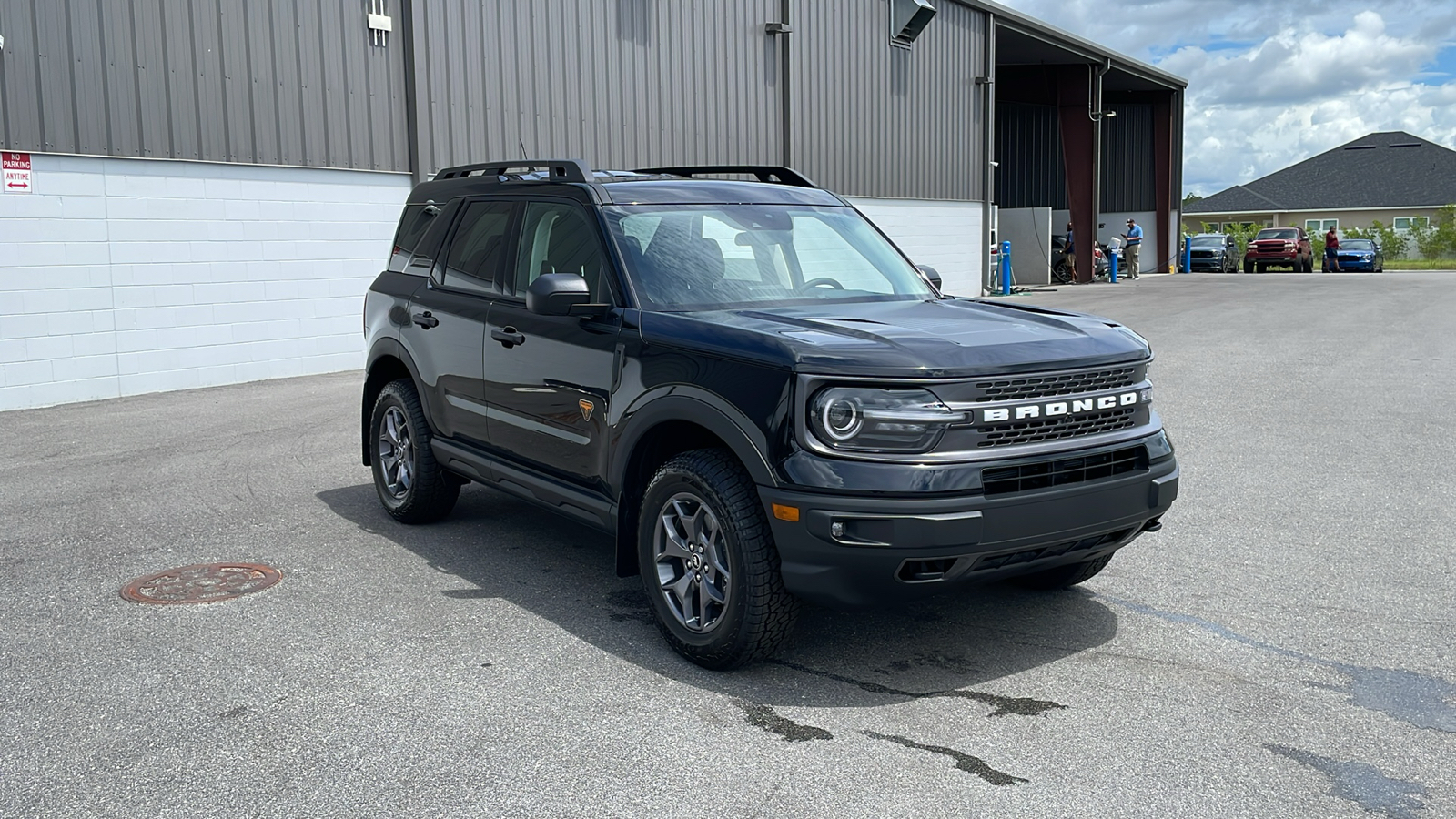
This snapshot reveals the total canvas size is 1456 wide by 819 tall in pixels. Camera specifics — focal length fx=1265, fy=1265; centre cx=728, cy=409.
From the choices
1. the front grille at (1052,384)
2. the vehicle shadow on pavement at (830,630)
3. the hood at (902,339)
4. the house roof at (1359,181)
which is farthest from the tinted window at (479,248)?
the house roof at (1359,181)

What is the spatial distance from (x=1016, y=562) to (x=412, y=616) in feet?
8.18

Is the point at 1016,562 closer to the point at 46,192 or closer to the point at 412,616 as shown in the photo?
the point at 412,616

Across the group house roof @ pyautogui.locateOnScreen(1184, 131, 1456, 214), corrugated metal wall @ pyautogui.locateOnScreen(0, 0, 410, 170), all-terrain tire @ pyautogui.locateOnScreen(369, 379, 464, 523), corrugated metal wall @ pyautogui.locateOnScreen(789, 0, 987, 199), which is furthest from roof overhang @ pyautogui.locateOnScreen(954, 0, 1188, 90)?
house roof @ pyautogui.locateOnScreen(1184, 131, 1456, 214)

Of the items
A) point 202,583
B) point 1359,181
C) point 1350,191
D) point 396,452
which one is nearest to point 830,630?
point 202,583

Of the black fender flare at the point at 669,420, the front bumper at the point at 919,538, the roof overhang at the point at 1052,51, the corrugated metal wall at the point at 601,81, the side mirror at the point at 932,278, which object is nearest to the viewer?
the front bumper at the point at 919,538

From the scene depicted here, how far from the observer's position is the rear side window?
273 inches

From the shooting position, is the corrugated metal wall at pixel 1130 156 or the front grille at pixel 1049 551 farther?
the corrugated metal wall at pixel 1130 156

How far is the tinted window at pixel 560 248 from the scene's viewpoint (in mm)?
5344

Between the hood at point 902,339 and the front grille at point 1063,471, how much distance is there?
0.33 metres

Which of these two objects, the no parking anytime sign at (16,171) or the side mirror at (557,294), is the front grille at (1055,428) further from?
the no parking anytime sign at (16,171)

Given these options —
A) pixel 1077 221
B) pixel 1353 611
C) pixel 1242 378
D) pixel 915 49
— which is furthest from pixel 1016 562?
pixel 1077 221

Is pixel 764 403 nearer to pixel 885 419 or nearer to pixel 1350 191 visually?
pixel 885 419

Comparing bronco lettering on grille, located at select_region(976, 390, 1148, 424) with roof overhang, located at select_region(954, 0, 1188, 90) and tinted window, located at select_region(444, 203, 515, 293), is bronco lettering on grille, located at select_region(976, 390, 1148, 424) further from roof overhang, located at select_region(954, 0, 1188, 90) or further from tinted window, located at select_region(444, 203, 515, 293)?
roof overhang, located at select_region(954, 0, 1188, 90)

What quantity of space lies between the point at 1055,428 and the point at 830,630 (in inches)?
50.6
